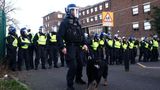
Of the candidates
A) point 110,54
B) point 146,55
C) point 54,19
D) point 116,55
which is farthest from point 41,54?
point 54,19

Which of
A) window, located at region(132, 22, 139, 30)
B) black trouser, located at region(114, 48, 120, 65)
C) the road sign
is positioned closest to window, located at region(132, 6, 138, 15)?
window, located at region(132, 22, 139, 30)

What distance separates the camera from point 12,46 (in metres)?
15.9

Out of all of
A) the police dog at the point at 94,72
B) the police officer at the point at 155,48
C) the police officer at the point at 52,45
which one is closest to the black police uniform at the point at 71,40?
the police dog at the point at 94,72

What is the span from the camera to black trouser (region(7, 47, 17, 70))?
1584 cm

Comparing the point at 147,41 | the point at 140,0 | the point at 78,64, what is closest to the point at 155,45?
the point at 147,41

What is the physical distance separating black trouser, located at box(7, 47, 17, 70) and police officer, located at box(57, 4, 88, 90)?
23.9 feet

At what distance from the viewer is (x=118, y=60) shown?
21.8 meters

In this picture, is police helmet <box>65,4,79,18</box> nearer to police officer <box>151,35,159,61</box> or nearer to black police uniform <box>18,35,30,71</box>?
black police uniform <box>18,35,30,71</box>

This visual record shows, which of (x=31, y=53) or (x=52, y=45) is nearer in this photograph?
(x=31, y=53)

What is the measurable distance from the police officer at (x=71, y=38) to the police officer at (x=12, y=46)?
7.19 metres

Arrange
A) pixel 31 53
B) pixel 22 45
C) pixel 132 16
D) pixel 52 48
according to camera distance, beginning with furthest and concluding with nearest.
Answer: pixel 132 16
pixel 52 48
pixel 31 53
pixel 22 45

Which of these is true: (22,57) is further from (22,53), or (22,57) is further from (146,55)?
(146,55)

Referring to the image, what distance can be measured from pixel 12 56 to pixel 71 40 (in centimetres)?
753

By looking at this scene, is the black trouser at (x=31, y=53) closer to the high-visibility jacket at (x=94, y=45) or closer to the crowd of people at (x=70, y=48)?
the crowd of people at (x=70, y=48)
